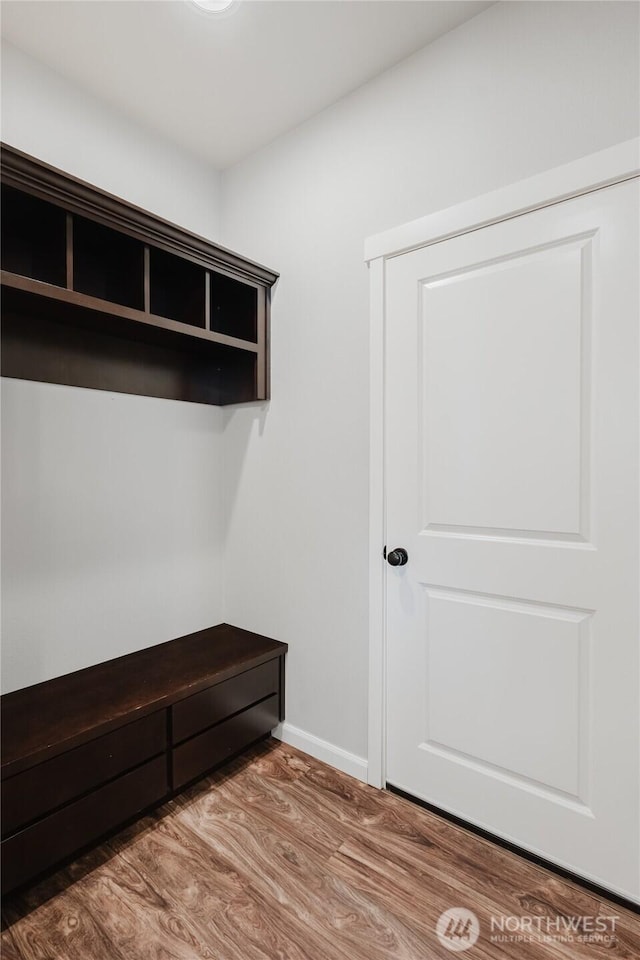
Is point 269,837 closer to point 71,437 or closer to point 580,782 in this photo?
point 580,782

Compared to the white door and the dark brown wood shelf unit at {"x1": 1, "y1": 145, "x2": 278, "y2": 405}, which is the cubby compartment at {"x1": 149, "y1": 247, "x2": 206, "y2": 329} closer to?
the dark brown wood shelf unit at {"x1": 1, "y1": 145, "x2": 278, "y2": 405}

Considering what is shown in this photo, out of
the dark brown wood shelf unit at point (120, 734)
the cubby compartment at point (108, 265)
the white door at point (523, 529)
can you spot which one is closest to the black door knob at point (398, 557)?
the white door at point (523, 529)

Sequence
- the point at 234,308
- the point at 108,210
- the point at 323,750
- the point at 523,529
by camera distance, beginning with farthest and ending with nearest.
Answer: the point at 234,308 < the point at 323,750 < the point at 108,210 < the point at 523,529

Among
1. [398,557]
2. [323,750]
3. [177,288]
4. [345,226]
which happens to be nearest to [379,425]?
[398,557]

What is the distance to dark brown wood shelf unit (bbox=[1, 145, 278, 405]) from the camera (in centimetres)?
159

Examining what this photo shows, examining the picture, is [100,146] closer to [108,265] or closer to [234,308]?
[108,265]

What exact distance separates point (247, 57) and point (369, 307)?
100cm

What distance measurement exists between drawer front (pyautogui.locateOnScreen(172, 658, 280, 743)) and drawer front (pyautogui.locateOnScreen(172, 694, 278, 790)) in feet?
0.12

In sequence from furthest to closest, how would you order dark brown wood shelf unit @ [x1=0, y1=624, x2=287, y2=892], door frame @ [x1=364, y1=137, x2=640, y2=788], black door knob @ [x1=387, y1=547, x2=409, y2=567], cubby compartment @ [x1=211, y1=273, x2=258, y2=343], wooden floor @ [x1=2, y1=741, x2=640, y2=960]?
cubby compartment @ [x1=211, y1=273, x2=258, y2=343] → black door knob @ [x1=387, y1=547, x2=409, y2=567] → door frame @ [x1=364, y1=137, x2=640, y2=788] → dark brown wood shelf unit @ [x1=0, y1=624, x2=287, y2=892] → wooden floor @ [x1=2, y1=741, x2=640, y2=960]

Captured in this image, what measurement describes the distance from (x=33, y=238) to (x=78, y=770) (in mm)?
1789

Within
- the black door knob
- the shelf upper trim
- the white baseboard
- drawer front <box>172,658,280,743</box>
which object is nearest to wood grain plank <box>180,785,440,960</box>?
drawer front <box>172,658,280,743</box>

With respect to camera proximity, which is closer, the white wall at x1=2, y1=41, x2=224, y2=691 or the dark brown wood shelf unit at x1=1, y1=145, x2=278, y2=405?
the dark brown wood shelf unit at x1=1, y1=145, x2=278, y2=405

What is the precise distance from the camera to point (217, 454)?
97.7 inches

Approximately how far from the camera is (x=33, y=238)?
176 cm
